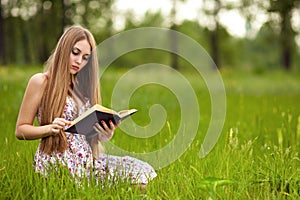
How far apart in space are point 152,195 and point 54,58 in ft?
3.58

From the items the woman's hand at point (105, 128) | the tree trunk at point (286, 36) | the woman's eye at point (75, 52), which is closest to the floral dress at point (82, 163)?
the woman's hand at point (105, 128)

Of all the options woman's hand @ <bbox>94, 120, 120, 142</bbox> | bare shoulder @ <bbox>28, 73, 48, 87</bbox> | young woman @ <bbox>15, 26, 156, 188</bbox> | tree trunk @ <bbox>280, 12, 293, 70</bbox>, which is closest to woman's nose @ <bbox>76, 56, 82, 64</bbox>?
young woman @ <bbox>15, 26, 156, 188</bbox>

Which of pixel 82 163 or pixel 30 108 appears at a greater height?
pixel 30 108

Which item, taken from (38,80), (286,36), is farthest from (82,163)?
(286,36)

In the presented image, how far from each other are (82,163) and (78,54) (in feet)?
2.35

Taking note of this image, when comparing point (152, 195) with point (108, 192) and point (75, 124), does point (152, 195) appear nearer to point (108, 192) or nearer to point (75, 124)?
point (108, 192)

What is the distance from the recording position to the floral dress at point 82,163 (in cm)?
294

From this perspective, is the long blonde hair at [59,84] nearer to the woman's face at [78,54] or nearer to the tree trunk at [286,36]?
the woman's face at [78,54]

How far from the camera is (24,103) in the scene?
2945 millimetres

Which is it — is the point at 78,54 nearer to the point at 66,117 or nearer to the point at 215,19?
the point at 66,117

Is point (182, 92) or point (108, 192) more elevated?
point (182, 92)

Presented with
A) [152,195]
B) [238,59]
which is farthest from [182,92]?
[238,59]

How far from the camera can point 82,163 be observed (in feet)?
10.0

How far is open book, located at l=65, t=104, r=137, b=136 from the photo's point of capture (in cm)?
266
